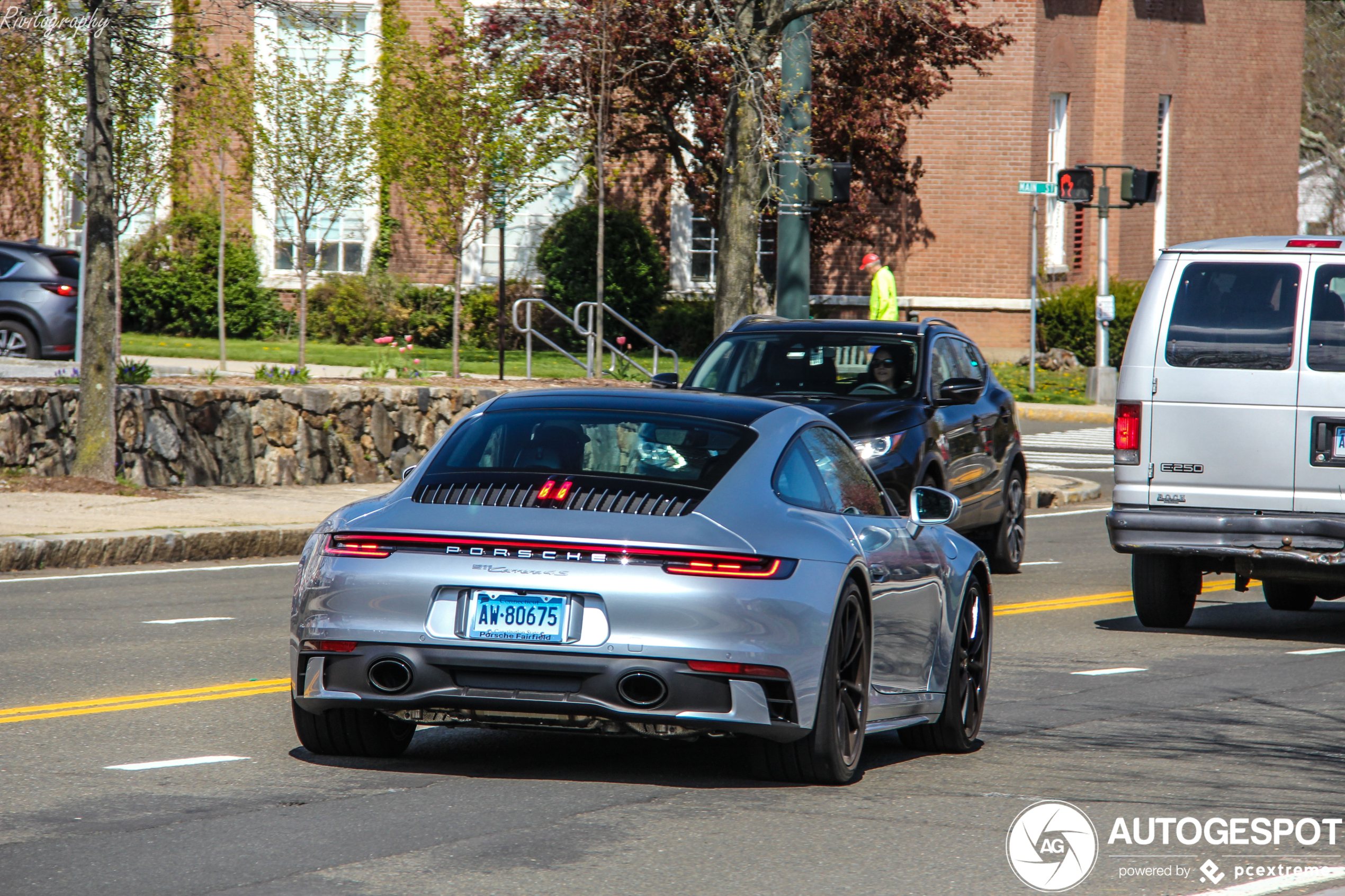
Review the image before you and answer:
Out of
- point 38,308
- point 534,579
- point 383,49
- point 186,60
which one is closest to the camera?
point 534,579

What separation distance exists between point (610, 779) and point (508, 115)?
16.8m

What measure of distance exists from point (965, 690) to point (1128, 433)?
4.06 meters

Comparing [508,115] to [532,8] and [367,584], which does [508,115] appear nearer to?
[532,8]

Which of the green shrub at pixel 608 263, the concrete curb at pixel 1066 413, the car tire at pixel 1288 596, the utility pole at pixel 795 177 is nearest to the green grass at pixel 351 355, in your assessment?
the green shrub at pixel 608 263

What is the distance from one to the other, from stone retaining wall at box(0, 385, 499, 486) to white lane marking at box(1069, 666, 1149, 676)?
9010mm

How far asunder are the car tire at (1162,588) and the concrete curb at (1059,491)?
27.6ft

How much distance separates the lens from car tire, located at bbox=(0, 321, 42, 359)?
874 inches

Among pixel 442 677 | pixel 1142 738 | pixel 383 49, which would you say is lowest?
pixel 1142 738

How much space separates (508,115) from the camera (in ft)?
74.4

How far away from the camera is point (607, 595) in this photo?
6.11m

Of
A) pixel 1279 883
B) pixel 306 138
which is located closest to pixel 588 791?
pixel 1279 883

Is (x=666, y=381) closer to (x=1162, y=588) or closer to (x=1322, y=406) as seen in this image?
(x=1162, y=588)

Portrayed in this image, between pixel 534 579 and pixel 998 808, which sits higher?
pixel 534 579

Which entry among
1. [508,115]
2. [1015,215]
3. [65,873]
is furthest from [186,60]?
[1015,215]
